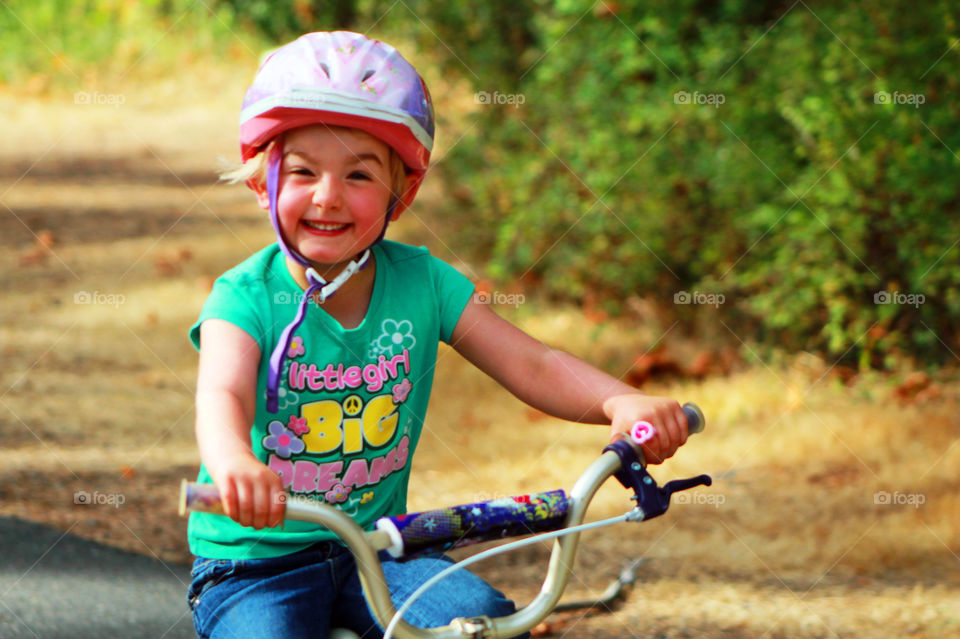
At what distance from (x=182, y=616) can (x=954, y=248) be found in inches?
153

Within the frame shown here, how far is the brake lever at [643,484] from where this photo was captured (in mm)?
1939

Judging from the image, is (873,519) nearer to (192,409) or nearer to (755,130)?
(755,130)

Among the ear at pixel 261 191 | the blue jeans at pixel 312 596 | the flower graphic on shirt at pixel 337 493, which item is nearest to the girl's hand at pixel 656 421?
the blue jeans at pixel 312 596

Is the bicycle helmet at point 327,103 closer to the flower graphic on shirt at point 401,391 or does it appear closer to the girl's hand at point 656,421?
the flower graphic on shirt at point 401,391

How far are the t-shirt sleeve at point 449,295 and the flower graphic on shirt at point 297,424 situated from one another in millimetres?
402

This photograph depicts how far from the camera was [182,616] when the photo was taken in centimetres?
338

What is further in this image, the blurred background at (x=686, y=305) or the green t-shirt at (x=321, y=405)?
the blurred background at (x=686, y=305)

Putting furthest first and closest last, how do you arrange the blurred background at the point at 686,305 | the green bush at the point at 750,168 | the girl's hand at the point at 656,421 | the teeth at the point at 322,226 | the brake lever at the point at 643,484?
the green bush at the point at 750,168
the blurred background at the point at 686,305
the teeth at the point at 322,226
the girl's hand at the point at 656,421
the brake lever at the point at 643,484

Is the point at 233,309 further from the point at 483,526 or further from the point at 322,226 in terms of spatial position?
the point at 483,526

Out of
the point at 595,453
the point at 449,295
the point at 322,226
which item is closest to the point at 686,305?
the point at 595,453

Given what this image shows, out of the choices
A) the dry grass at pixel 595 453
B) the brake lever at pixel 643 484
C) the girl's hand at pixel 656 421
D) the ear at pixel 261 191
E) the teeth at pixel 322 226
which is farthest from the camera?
the dry grass at pixel 595 453

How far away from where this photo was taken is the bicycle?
5.68 feet

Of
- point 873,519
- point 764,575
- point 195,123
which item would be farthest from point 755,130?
point 195,123

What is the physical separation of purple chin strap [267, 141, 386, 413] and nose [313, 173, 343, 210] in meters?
0.10
